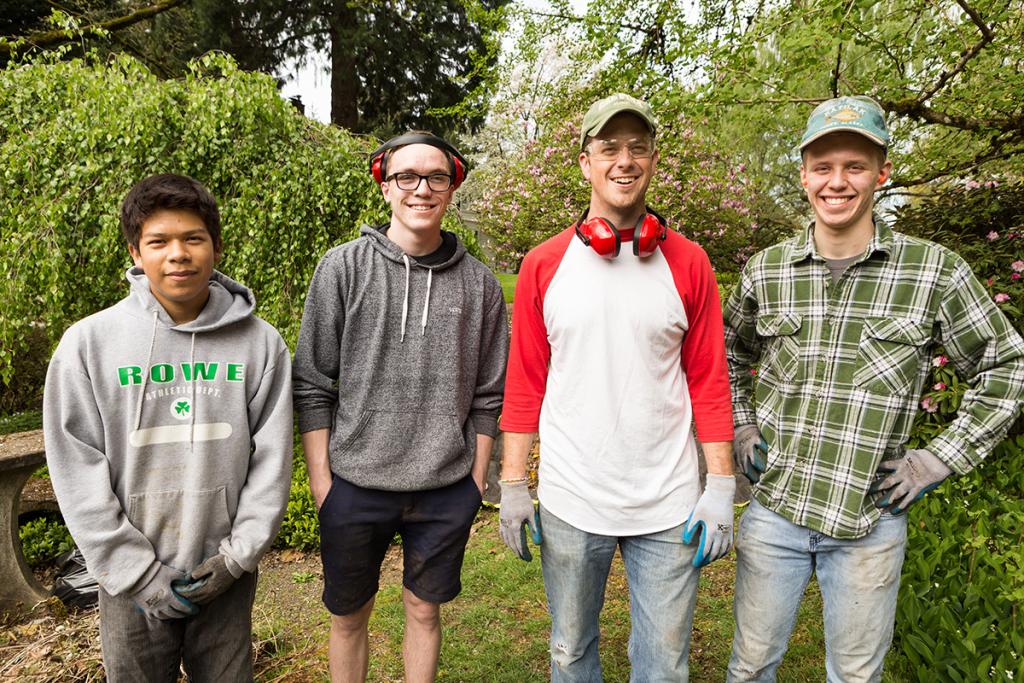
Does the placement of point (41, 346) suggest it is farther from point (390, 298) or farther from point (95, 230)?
point (390, 298)

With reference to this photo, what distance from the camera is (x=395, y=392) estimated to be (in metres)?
2.16

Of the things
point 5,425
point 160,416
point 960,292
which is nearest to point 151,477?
point 160,416

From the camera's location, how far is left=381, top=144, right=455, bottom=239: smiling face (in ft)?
7.09

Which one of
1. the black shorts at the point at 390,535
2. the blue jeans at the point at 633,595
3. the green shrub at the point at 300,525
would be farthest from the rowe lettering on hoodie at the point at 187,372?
the green shrub at the point at 300,525

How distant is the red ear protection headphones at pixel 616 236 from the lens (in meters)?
1.91

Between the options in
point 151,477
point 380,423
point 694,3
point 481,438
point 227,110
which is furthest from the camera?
point 694,3

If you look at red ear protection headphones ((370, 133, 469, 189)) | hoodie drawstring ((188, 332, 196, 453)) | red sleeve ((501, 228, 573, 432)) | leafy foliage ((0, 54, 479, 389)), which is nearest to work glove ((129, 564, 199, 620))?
hoodie drawstring ((188, 332, 196, 453))

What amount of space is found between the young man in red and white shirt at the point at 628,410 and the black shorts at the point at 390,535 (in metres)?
0.25

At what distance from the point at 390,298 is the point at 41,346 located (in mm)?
7602

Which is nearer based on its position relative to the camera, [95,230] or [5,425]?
[95,230]

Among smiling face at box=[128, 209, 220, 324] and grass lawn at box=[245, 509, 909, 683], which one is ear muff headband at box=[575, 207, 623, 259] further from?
grass lawn at box=[245, 509, 909, 683]

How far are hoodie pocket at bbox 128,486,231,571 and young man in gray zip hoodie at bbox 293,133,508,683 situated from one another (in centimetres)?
40

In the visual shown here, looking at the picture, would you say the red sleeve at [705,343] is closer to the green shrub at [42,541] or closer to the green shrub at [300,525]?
the green shrub at [300,525]

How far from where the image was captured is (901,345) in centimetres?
191
